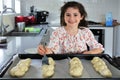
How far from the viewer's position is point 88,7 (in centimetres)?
490

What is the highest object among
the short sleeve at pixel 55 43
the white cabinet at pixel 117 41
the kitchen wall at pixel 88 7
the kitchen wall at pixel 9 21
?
the kitchen wall at pixel 88 7

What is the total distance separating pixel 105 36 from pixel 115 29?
31 cm

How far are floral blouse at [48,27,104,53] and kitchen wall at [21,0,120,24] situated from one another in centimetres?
286

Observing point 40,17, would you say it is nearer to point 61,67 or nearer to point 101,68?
point 61,67

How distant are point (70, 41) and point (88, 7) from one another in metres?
3.01

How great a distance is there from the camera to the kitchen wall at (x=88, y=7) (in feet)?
15.9

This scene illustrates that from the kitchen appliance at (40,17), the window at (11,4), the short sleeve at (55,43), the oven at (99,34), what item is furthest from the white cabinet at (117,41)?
the short sleeve at (55,43)

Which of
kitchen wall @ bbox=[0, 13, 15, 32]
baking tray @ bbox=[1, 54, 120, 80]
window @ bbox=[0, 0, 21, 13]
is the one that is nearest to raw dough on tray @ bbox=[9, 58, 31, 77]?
baking tray @ bbox=[1, 54, 120, 80]

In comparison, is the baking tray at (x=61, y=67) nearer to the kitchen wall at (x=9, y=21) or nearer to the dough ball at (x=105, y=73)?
the dough ball at (x=105, y=73)

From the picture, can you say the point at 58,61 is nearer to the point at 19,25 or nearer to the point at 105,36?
the point at 19,25

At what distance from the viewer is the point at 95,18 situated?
4914mm

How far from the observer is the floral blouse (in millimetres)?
1980

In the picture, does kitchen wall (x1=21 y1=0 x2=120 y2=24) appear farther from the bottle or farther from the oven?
the oven

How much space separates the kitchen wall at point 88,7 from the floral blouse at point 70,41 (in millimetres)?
2860
